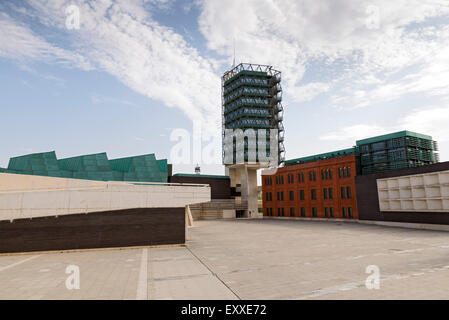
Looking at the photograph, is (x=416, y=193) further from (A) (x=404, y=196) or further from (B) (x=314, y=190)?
(B) (x=314, y=190)

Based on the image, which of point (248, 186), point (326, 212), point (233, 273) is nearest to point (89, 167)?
point (233, 273)

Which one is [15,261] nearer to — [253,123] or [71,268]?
[71,268]

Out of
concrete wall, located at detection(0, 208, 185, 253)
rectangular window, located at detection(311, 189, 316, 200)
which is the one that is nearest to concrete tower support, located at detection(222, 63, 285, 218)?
rectangular window, located at detection(311, 189, 316, 200)

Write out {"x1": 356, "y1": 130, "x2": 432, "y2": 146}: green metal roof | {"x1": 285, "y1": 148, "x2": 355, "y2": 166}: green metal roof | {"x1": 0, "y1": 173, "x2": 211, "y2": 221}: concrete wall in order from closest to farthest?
{"x1": 0, "y1": 173, "x2": 211, "y2": 221}: concrete wall
{"x1": 356, "y1": 130, "x2": 432, "y2": 146}: green metal roof
{"x1": 285, "y1": 148, "x2": 355, "y2": 166}: green metal roof

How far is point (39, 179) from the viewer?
70.1 feet

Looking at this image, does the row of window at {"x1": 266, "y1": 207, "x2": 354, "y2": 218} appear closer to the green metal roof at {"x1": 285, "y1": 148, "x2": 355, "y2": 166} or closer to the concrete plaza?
the green metal roof at {"x1": 285, "y1": 148, "x2": 355, "y2": 166}

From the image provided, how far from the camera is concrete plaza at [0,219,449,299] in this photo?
982 cm

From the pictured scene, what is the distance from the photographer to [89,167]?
4141 centimetres

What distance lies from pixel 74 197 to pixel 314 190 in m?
47.3

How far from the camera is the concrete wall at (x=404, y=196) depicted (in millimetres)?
32656

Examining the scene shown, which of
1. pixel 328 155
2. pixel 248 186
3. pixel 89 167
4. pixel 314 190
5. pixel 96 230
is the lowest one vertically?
pixel 96 230

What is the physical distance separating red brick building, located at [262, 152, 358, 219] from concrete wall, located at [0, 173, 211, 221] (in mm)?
35295
